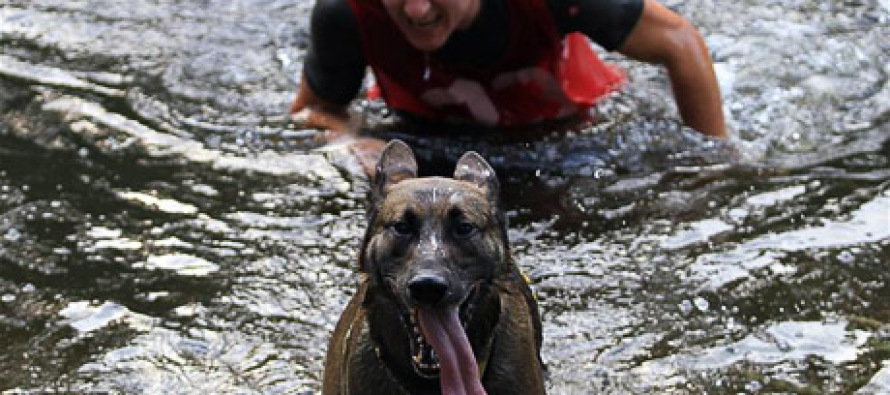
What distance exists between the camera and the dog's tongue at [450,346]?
314cm

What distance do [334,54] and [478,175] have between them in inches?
108

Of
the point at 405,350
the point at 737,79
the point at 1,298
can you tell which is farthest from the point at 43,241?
the point at 737,79

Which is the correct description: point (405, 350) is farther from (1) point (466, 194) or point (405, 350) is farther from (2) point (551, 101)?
(2) point (551, 101)

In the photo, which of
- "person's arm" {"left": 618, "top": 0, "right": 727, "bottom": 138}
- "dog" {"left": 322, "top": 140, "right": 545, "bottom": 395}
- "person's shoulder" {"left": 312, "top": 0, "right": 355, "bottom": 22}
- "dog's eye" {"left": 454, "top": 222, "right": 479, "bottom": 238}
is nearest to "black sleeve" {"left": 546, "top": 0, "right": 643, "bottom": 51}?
"person's arm" {"left": 618, "top": 0, "right": 727, "bottom": 138}

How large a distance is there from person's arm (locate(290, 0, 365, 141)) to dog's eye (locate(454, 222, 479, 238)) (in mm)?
2932

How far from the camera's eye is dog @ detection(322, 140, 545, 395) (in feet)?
10.3

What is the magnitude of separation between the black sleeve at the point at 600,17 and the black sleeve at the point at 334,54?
35.2 inches

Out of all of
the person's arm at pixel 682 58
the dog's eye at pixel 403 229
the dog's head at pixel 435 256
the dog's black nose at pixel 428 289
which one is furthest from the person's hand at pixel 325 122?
the dog's black nose at pixel 428 289

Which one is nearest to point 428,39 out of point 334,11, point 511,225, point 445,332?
point 334,11

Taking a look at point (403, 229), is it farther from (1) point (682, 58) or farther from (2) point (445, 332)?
(1) point (682, 58)

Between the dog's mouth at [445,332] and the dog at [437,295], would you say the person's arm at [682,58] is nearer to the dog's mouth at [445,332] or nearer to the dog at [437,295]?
the dog at [437,295]

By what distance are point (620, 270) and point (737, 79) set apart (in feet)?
8.09

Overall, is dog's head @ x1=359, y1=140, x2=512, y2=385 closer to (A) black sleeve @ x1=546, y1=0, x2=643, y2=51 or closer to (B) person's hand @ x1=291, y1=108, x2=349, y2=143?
(A) black sleeve @ x1=546, y1=0, x2=643, y2=51

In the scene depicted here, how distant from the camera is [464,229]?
10.5ft
